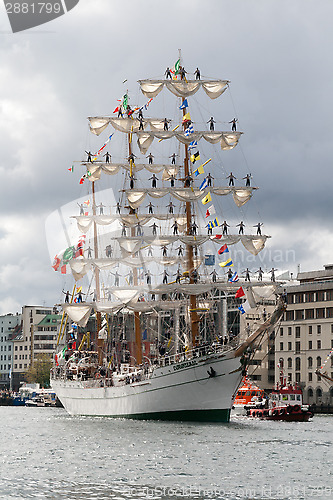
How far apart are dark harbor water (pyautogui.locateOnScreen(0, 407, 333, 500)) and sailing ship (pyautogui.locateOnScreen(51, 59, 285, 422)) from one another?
22.0 ft

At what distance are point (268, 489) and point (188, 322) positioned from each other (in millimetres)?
48042

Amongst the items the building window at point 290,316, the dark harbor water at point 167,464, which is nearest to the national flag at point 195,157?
the dark harbor water at point 167,464

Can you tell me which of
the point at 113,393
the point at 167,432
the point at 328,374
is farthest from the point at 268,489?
the point at 328,374

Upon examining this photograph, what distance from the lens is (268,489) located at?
142ft

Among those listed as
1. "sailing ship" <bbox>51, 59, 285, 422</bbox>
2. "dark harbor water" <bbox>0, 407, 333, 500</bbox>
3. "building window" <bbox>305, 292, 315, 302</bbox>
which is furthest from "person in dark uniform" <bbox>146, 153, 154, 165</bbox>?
"building window" <bbox>305, 292, 315, 302</bbox>

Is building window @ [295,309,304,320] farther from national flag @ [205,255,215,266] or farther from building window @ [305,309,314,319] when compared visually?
national flag @ [205,255,215,266]

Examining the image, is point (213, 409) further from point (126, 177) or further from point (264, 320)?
point (126, 177)

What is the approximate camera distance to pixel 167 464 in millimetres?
51531

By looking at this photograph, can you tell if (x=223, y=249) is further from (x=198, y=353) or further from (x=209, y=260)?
(x=198, y=353)

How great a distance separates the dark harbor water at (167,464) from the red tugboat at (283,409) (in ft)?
86.4

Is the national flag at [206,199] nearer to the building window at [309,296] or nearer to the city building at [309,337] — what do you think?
the city building at [309,337]

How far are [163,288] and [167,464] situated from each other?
42.5 m

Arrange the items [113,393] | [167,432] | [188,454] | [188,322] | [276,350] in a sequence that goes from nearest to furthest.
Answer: [188,454], [167,432], [188,322], [113,393], [276,350]

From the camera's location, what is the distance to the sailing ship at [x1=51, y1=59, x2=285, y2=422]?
275 feet
